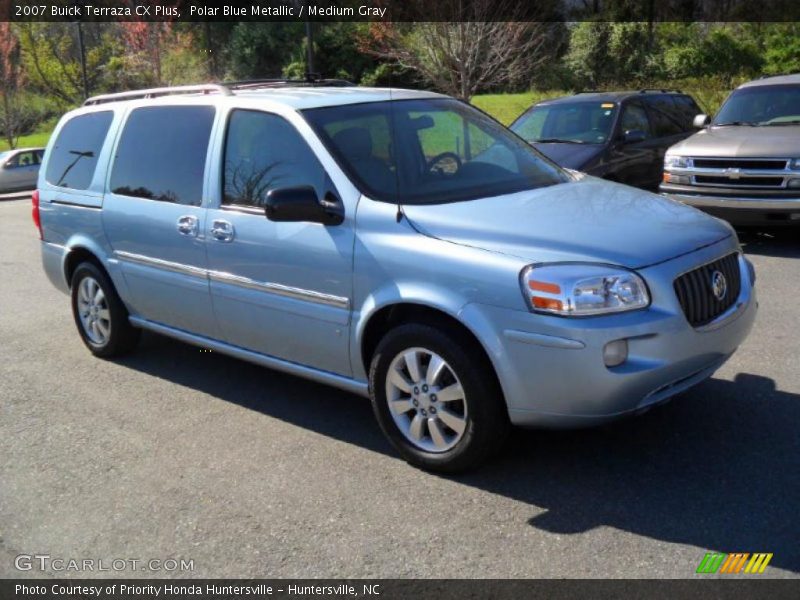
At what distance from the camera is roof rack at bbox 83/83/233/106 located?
18.1 ft

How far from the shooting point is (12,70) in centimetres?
3497

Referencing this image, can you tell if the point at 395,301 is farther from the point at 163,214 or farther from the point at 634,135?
the point at 634,135

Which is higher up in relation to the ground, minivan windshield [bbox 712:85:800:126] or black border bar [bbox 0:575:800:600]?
minivan windshield [bbox 712:85:800:126]

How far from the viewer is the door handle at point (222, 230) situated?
4980 mm

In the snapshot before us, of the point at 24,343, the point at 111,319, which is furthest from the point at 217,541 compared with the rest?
the point at 24,343

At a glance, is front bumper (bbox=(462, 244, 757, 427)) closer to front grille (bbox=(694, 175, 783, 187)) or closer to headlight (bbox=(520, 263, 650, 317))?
headlight (bbox=(520, 263, 650, 317))

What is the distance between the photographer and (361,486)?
13.8 feet

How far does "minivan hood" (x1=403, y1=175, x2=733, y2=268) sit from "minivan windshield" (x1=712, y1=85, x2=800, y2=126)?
5877 millimetres

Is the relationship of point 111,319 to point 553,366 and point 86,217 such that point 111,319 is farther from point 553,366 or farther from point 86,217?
point 553,366

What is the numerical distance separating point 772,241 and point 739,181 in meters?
0.98

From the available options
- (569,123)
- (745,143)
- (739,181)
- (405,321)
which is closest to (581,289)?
(405,321)

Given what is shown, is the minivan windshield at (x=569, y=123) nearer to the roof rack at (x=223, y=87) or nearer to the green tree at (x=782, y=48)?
the roof rack at (x=223, y=87)

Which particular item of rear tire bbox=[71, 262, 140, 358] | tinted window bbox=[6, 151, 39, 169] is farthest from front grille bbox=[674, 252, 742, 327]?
tinted window bbox=[6, 151, 39, 169]

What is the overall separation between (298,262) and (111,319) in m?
2.28
